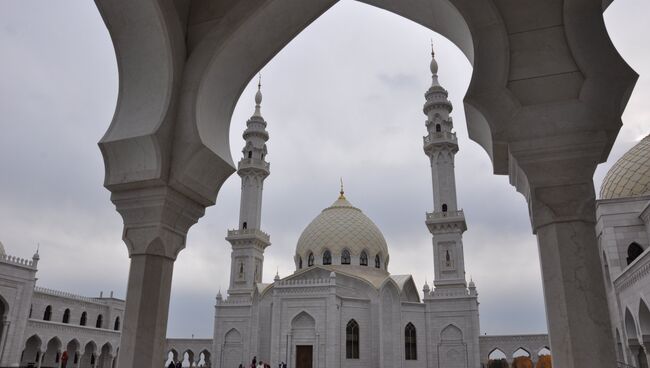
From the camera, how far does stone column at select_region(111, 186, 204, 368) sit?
4.50m

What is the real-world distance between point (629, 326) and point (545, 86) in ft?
55.4

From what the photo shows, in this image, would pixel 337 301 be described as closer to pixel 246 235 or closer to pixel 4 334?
pixel 246 235

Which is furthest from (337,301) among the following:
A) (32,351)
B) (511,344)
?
(32,351)

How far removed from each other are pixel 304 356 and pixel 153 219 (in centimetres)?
2409

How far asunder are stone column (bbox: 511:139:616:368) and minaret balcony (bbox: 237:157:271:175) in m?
31.5

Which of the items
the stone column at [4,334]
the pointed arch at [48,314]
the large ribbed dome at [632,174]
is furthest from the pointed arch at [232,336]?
the large ribbed dome at [632,174]

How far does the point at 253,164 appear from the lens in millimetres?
34906

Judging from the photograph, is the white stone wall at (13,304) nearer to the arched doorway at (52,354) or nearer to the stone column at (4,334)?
the stone column at (4,334)

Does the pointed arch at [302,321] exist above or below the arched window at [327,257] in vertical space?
below

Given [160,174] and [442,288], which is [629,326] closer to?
[442,288]

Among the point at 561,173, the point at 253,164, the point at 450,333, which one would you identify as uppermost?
the point at 253,164

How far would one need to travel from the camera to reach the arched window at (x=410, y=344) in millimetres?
28212

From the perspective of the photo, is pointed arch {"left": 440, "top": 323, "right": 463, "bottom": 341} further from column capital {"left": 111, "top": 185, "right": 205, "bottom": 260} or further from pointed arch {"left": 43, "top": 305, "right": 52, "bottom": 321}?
pointed arch {"left": 43, "top": 305, "right": 52, "bottom": 321}

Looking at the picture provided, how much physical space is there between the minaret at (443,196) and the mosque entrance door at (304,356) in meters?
8.75
